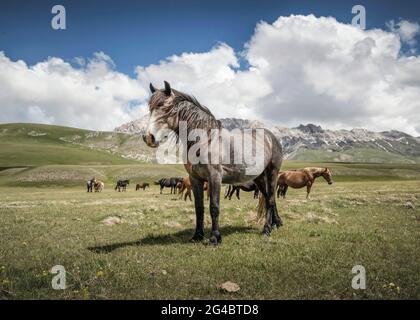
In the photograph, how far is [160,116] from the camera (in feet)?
31.9

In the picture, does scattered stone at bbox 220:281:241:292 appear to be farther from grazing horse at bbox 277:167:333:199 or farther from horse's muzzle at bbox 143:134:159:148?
grazing horse at bbox 277:167:333:199

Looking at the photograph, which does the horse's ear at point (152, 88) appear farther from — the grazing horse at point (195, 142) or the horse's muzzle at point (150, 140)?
the horse's muzzle at point (150, 140)

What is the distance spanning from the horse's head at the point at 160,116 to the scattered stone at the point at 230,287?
15.3 ft

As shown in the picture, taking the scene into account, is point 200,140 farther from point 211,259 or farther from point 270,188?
point 270,188

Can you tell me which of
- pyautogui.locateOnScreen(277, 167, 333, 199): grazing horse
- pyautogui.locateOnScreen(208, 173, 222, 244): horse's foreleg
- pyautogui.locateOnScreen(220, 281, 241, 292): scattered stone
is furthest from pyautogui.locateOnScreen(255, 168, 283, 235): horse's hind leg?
pyautogui.locateOnScreen(277, 167, 333, 199): grazing horse

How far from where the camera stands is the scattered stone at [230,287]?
6.14m

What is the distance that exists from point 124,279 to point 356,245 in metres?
7.04

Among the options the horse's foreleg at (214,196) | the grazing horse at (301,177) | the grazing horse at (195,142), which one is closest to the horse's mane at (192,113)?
the grazing horse at (195,142)

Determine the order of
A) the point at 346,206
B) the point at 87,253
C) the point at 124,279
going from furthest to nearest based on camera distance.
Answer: the point at 346,206, the point at 87,253, the point at 124,279

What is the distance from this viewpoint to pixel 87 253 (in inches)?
362
